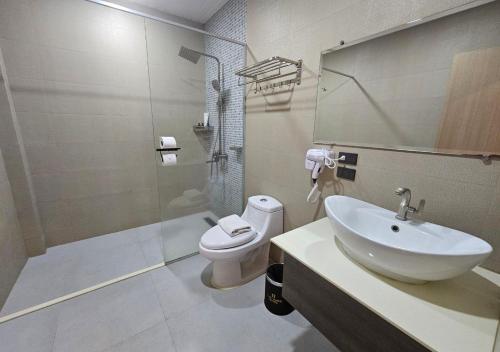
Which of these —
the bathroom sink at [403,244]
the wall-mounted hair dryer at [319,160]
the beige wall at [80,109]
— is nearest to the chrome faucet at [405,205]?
the bathroom sink at [403,244]

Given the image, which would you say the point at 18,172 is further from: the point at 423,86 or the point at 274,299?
the point at 423,86

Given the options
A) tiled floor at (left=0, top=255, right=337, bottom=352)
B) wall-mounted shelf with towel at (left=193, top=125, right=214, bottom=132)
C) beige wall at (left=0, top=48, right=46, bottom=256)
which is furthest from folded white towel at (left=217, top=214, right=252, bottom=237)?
beige wall at (left=0, top=48, right=46, bottom=256)

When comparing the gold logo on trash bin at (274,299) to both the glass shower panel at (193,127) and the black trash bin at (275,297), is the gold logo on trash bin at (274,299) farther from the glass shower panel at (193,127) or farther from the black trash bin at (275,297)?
the glass shower panel at (193,127)

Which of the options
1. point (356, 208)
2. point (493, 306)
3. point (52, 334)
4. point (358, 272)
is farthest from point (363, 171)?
point (52, 334)

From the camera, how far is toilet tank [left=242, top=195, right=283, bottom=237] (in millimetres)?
1709

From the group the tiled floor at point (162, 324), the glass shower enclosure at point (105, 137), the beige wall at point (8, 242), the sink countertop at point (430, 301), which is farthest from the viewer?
the glass shower enclosure at point (105, 137)

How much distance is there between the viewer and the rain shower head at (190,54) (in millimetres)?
1816

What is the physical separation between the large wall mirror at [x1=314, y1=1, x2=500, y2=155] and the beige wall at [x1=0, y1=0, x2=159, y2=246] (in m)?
2.06

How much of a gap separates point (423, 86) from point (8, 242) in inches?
116

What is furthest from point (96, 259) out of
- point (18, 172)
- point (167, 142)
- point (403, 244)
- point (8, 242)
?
point (403, 244)

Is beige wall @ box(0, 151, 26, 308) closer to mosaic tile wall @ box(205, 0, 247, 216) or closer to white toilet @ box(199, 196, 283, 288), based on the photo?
white toilet @ box(199, 196, 283, 288)

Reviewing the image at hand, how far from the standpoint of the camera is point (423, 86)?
3.14ft

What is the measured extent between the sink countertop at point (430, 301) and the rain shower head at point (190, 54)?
1.83 metres

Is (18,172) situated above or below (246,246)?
above
